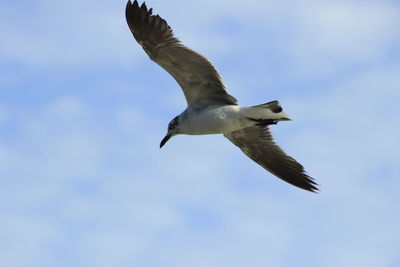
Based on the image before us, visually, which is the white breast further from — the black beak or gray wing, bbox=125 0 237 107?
the black beak

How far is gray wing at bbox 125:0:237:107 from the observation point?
12.5m

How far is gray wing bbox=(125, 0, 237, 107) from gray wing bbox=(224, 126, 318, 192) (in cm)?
172

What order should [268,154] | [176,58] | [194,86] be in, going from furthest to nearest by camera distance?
[268,154] < [194,86] < [176,58]

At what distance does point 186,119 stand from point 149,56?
119cm

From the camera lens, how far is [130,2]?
12.8 metres

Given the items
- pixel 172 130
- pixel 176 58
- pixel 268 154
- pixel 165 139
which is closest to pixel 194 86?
pixel 176 58

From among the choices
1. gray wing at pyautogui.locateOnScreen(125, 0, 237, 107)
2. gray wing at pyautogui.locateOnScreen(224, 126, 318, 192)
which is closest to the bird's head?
gray wing at pyautogui.locateOnScreen(125, 0, 237, 107)

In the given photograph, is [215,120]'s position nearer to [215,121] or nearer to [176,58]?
[215,121]

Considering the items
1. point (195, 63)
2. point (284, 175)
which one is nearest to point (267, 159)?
point (284, 175)

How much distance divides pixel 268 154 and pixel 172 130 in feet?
6.99

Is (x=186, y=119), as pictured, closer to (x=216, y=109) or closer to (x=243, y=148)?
(x=216, y=109)

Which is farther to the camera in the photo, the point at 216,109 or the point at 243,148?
the point at 243,148

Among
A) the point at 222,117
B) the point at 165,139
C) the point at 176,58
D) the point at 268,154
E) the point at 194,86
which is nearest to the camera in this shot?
the point at 176,58

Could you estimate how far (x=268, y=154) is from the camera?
47.9 ft
